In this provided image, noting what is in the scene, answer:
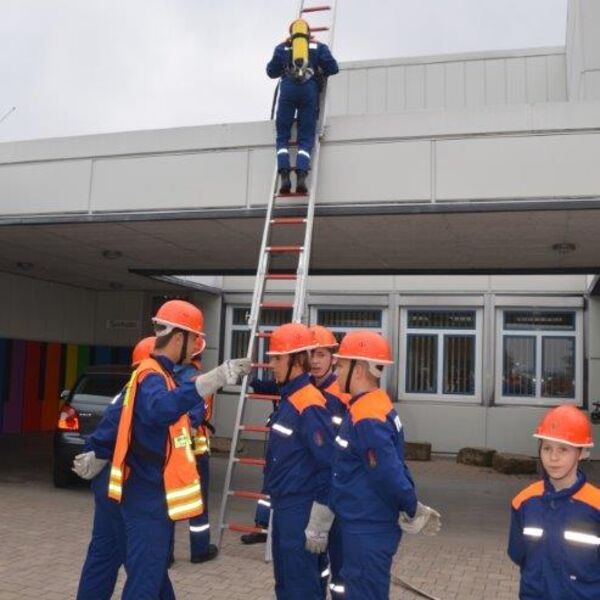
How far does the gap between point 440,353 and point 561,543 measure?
12.8 m

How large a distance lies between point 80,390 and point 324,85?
16.4 feet

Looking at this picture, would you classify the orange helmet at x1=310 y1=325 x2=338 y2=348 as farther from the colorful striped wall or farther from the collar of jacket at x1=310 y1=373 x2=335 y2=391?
the colorful striped wall

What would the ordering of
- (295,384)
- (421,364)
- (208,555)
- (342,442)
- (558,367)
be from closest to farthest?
(342,442) < (295,384) < (208,555) < (558,367) < (421,364)

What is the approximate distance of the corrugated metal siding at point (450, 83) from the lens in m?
16.5

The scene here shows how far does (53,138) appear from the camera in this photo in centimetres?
820

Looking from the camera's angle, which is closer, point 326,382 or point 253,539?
point 326,382

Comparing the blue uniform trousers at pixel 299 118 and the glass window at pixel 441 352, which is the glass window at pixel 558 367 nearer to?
the glass window at pixel 441 352

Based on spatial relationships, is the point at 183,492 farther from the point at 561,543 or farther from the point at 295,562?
the point at 561,543

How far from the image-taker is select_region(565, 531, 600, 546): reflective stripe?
293cm

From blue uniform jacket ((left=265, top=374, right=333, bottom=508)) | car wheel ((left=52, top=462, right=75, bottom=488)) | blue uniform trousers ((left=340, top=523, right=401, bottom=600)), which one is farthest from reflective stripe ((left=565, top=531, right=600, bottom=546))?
car wheel ((left=52, top=462, right=75, bottom=488))

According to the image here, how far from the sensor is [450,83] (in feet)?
56.4

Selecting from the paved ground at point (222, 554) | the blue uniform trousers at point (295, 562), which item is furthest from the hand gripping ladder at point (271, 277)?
the blue uniform trousers at point (295, 562)

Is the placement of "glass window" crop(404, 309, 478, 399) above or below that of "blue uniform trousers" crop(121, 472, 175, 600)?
above

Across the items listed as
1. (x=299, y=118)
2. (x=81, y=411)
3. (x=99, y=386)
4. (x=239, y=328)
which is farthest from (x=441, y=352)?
(x=299, y=118)
